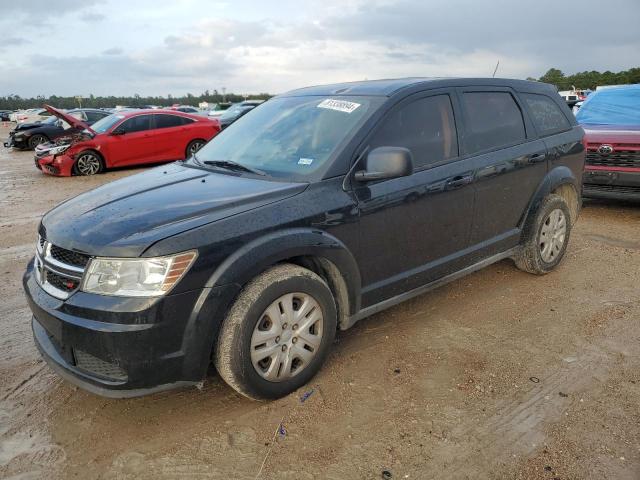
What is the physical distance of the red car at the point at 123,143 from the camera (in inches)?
454

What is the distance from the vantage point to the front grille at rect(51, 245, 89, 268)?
2.52 metres

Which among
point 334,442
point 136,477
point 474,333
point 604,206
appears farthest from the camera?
point 604,206

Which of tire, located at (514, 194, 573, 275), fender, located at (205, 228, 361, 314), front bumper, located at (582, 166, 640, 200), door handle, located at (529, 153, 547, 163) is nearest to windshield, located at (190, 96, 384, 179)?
fender, located at (205, 228, 361, 314)

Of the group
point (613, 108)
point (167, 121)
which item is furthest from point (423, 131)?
point (167, 121)

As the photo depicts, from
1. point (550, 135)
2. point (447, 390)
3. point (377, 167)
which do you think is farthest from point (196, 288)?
point (550, 135)

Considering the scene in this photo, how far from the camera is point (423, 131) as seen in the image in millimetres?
3553

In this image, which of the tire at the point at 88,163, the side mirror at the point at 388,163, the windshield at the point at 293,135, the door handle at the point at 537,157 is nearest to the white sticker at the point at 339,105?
the windshield at the point at 293,135

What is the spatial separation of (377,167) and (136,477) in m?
2.04

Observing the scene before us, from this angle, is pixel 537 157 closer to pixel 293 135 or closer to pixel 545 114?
pixel 545 114

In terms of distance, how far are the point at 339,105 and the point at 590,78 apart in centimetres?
6884

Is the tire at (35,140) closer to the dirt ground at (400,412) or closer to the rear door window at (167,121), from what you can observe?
the rear door window at (167,121)

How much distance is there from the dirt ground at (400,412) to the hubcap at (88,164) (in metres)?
8.21

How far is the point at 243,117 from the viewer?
4238 millimetres

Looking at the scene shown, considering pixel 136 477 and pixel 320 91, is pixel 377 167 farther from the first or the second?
pixel 136 477
